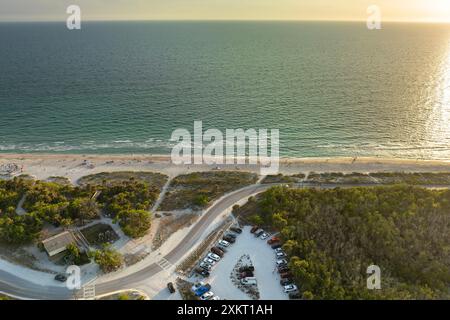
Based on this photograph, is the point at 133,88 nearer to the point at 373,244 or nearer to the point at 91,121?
the point at 91,121

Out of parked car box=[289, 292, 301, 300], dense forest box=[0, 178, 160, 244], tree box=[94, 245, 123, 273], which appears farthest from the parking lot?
dense forest box=[0, 178, 160, 244]

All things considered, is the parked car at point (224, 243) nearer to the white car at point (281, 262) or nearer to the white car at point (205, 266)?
the white car at point (205, 266)

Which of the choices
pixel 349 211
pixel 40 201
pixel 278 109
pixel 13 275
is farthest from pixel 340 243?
pixel 278 109

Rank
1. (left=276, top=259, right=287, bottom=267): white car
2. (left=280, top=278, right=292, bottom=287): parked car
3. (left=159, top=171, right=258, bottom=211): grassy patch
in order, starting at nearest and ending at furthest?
(left=280, top=278, right=292, bottom=287): parked car, (left=276, top=259, right=287, bottom=267): white car, (left=159, top=171, right=258, bottom=211): grassy patch

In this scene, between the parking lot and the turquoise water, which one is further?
the turquoise water

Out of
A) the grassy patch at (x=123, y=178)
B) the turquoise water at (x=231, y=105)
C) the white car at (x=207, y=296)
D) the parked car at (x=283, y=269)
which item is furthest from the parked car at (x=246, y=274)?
the turquoise water at (x=231, y=105)

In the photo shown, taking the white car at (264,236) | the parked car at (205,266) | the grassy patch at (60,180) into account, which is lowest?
the parked car at (205,266)

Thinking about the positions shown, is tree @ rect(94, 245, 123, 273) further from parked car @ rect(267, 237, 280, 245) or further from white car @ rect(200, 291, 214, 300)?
parked car @ rect(267, 237, 280, 245)
